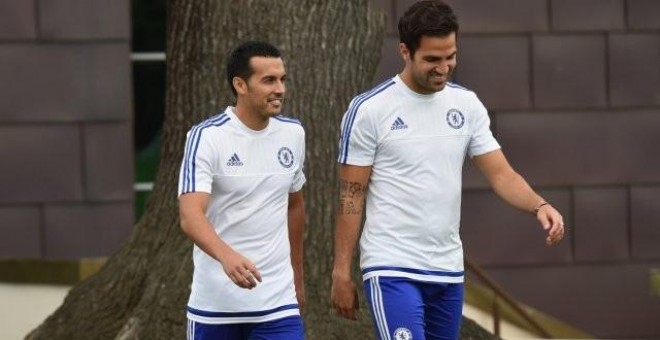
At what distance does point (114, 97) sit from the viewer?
14156 millimetres

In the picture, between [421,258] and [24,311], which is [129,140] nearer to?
[24,311]

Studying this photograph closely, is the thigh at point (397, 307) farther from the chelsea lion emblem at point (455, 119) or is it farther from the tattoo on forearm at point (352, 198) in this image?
the chelsea lion emblem at point (455, 119)

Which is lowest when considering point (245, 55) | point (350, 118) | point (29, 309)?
point (29, 309)

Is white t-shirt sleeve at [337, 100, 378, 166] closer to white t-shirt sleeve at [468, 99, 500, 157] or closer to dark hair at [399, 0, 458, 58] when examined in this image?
dark hair at [399, 0, 458, 58]

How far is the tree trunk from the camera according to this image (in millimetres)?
9773

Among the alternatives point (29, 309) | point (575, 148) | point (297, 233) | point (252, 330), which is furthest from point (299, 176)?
point (575, 148)

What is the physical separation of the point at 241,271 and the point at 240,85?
88 cm

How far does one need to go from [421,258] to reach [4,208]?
304 inches

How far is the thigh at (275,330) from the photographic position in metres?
6.98

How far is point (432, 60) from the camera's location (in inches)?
273

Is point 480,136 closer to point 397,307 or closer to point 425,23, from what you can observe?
point 425,23

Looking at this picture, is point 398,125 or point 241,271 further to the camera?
point 398,125

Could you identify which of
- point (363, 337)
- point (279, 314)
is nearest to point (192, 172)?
point (279, 314)

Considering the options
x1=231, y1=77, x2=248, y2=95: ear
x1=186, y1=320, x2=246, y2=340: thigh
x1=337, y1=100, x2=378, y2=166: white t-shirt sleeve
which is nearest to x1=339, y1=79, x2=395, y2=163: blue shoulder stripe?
x1=337, y1=100, x2=378, y2=166: white t-shirt sleeve
